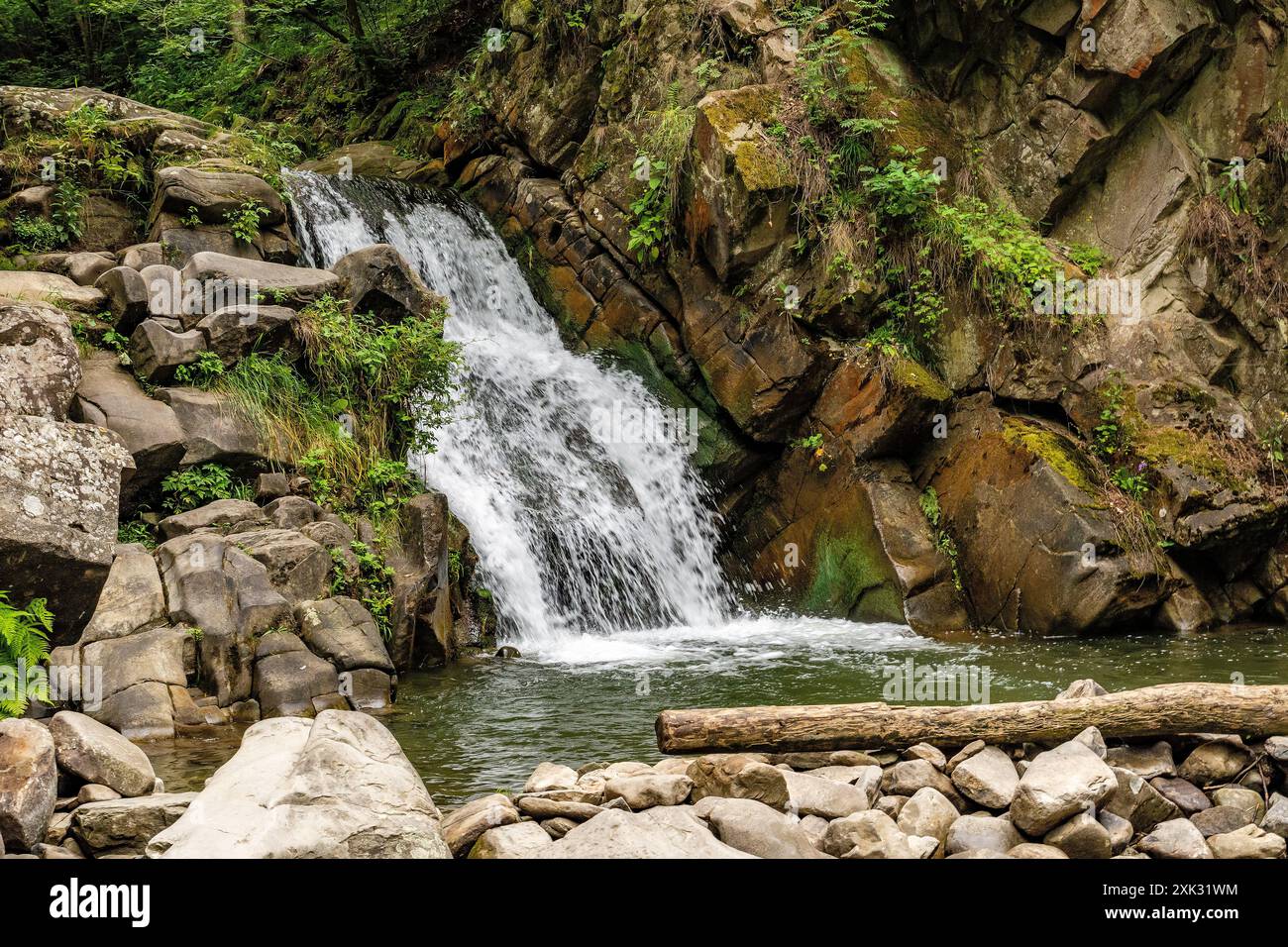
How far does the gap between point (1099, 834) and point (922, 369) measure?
774cm

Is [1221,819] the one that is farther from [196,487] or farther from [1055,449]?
[196,487]

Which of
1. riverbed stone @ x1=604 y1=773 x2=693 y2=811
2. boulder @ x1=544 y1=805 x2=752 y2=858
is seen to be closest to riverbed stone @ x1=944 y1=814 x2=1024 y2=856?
boulder @ x1=544 y1=805 x2=752 y2=858

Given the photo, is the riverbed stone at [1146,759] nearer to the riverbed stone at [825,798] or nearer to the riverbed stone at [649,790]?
the riverbed stone at [825,798]

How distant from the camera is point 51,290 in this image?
9.42 metres

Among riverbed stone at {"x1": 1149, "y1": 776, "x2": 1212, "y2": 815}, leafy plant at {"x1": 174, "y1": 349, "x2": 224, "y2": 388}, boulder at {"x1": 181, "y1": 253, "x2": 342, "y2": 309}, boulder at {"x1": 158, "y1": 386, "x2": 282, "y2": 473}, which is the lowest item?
riverbed stone at {"x1": 1149, "y1": 776, "x2": 1212, "y2": 815}

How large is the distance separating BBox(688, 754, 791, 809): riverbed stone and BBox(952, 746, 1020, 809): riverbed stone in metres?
0.91

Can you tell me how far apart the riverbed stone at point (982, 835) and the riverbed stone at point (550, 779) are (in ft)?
6.15

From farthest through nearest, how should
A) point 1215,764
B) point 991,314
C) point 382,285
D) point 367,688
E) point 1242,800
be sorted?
point 991,314
point 382,285
point 367,688
point 1215,764
point 1242,800

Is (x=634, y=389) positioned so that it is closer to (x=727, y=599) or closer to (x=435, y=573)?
(x=727, y=599)

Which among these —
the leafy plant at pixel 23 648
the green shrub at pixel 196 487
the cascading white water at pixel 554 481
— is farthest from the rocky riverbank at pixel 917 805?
the green shrub at pixel 196 487

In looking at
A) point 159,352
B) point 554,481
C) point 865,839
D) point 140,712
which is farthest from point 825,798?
point 554,481

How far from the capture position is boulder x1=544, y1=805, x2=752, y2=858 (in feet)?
13.4

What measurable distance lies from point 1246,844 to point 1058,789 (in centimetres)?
90

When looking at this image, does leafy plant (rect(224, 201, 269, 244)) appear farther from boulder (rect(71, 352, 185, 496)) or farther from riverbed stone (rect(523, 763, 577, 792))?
riverbed stone (rect(523, 763, 577, 792))
